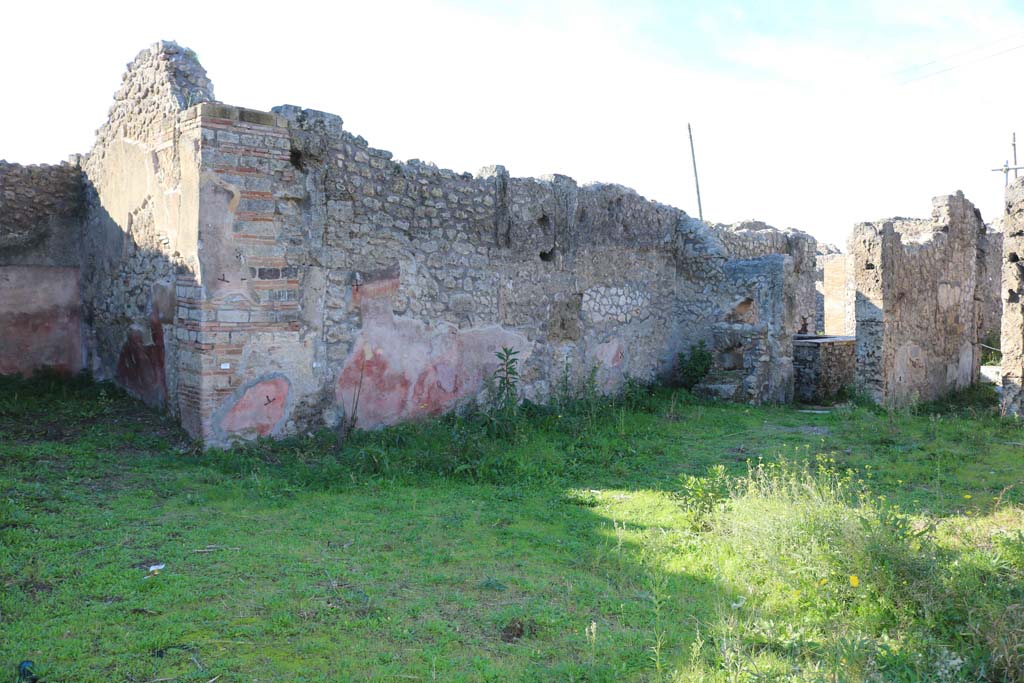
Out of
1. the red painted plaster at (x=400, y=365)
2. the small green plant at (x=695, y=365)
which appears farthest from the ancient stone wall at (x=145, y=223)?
the small green plant at (x=695, y=365)

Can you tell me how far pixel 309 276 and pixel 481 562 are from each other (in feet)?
10.7

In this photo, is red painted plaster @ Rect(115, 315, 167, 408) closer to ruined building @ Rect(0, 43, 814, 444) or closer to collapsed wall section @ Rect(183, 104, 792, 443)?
ruined building @ Rect(0, 43, 814, 444)

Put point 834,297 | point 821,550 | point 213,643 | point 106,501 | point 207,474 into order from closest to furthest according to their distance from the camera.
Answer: point 213,643 → point 821,550 → point 106,501 → point 207,474 → point 834,297

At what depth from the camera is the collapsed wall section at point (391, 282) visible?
6023 mm

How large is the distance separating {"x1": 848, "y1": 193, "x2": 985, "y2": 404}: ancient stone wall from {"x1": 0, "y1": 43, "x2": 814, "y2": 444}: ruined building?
3.23 ft

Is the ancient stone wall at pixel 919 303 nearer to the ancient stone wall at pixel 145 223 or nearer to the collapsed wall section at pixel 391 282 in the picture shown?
the collapsed wall section at pixel 391 282

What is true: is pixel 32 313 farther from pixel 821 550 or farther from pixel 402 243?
pixel 821 550

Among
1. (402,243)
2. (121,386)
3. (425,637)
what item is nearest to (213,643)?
(425,637)

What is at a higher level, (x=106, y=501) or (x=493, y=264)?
(x=493, y=264)

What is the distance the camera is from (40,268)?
27.1 ft

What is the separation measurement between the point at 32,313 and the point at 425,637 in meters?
6.98

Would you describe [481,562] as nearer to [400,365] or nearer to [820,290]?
[400,365]

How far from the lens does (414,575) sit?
387 centimetres

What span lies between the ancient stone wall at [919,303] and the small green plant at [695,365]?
189 cm
